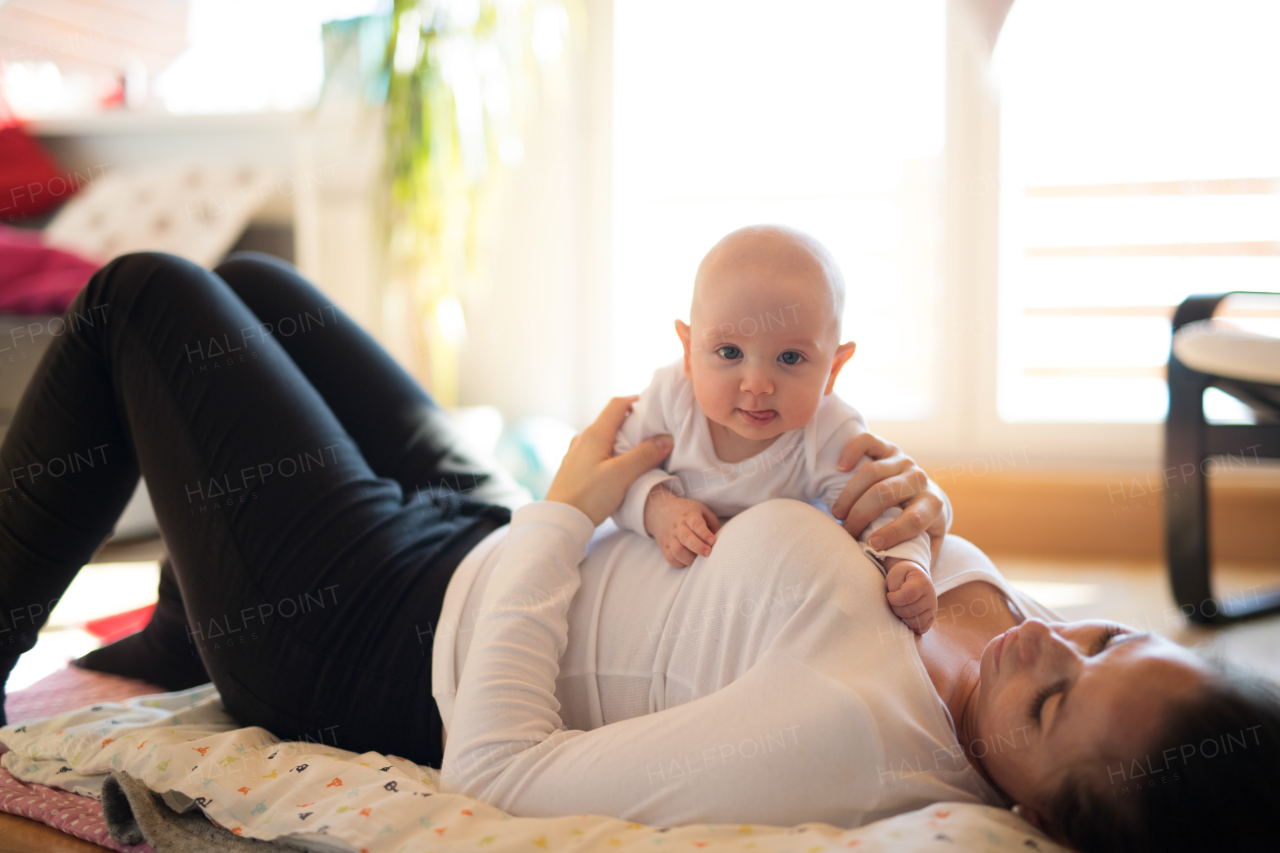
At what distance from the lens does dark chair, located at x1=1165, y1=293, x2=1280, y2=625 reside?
6.07 feet

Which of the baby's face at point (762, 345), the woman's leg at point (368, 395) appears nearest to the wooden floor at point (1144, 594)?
the baby's face at point (762, 345)

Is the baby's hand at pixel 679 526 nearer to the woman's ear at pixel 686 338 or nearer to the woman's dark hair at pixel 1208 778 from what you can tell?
the woman's ear at pixel 686 338

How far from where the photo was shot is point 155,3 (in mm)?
3162

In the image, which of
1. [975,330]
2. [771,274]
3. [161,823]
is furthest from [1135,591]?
[161,823]

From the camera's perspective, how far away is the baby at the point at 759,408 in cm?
89

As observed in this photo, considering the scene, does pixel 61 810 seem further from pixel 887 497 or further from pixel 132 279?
pixel 887 497

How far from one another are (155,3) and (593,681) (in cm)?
333

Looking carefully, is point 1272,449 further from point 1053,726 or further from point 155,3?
point 155,3

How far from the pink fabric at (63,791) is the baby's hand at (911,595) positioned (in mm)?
784

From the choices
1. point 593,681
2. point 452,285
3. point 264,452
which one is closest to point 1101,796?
point 593,681

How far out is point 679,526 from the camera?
92cm

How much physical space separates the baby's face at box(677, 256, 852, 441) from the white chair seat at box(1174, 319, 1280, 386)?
1210 mm

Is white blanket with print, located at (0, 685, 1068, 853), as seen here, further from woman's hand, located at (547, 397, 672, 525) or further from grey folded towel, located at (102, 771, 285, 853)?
woman's hand, located at (547, 397, 672, 525)

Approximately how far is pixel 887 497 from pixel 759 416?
15cm
